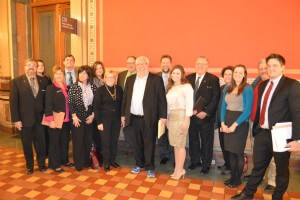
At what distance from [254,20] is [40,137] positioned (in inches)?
148

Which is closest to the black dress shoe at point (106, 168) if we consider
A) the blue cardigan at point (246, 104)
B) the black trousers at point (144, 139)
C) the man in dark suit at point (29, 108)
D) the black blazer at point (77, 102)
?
the black trousers at point (144, 139)

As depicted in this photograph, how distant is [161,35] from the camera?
4.68 meters

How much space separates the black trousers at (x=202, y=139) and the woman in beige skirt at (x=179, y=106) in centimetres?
41

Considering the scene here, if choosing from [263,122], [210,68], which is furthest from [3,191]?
[210,68]

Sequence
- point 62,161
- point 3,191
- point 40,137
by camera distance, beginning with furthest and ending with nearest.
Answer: point 62,161 → point 40,137 → point 3,191

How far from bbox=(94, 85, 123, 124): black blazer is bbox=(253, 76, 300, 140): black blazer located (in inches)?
81.5

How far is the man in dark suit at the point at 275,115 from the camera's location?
254 centimetres

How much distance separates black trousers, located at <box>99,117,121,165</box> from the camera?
12.3 feet

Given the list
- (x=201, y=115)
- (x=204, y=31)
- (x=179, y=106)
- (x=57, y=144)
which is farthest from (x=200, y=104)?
(x=57, y=144)

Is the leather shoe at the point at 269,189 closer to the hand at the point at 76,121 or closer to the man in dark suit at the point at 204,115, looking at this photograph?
the man in dark suit at the point at 204,115

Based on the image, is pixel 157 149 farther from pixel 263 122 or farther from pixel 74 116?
pixel 263 122

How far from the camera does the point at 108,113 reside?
3.71 m

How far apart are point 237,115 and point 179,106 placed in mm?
737

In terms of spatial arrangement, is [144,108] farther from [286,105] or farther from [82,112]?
[286,105]
